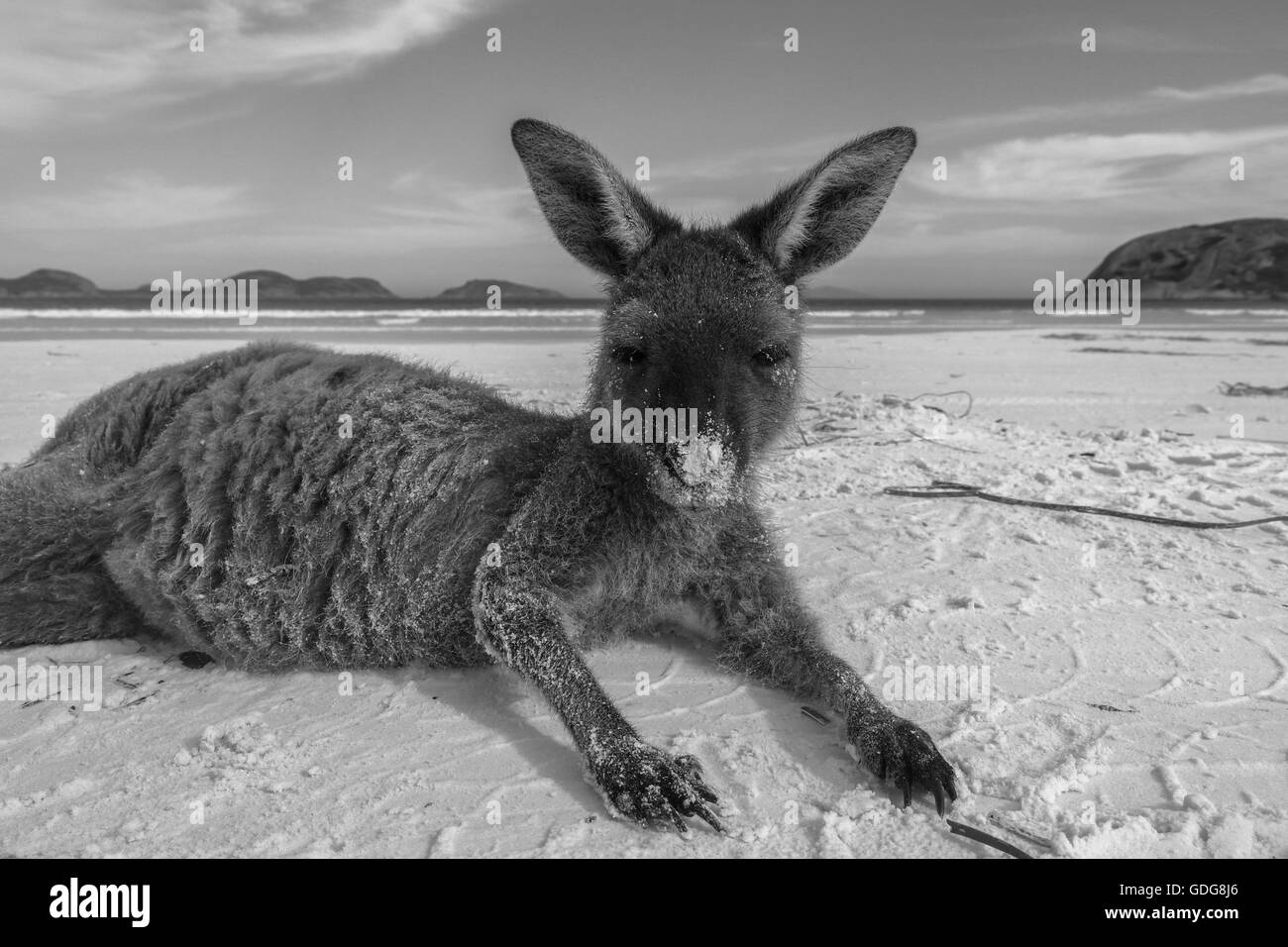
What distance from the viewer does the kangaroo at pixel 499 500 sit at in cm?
339

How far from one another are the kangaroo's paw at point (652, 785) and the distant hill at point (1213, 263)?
189ft

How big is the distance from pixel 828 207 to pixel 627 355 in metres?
1.26

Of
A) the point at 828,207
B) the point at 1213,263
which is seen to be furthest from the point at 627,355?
the point at 1213,263

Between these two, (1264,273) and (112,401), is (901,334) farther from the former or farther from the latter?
(1264,273)

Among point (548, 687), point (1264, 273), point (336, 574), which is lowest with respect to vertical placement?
point (548, 687)

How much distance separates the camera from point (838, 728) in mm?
3094

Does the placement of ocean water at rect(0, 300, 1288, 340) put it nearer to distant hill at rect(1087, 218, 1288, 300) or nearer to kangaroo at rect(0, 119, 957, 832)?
kangaroo at rect(0, 119, 957, 832)

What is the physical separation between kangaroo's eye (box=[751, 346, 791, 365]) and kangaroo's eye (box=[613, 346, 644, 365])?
1.59 feet

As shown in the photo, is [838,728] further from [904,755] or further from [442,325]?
[442,325]

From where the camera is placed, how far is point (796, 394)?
3.91m

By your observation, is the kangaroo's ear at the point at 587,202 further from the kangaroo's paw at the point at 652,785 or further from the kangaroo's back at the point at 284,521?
the kangaroo's paw at the point at 652,785

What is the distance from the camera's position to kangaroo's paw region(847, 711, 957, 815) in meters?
2.65
